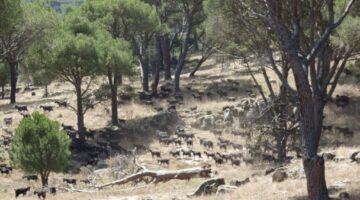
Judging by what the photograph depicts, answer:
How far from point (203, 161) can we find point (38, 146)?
36.1ft

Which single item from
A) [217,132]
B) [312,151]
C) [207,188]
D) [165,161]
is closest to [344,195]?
[312,151]

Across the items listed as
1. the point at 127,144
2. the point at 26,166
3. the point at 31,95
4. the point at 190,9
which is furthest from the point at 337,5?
the point at 31,95

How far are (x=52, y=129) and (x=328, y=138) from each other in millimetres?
19143

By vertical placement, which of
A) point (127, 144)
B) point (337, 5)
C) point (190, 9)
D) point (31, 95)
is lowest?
point (127, 144)

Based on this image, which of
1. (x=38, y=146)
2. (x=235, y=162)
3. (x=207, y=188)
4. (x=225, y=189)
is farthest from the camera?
(x=235, y=162)

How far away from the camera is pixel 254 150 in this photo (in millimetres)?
34156

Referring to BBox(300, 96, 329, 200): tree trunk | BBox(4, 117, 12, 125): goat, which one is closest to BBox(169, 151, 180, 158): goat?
BBox(4, 117, 12, 125): goat

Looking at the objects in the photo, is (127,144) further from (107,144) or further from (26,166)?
(26,166)

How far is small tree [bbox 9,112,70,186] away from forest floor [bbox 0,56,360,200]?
171 centimetres

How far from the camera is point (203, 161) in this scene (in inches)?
1379

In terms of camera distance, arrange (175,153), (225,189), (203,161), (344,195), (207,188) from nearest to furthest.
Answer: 1. (344,195)
2. (225,189)
3. (207,188)
4. (203,161)
5. (175,153)

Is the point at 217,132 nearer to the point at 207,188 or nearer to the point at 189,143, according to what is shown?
the point at 189,143

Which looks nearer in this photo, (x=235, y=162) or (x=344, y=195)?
(x=344, y=195)

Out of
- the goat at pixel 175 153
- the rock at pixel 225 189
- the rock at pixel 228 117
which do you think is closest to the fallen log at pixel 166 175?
the rock at pixel 225 189
